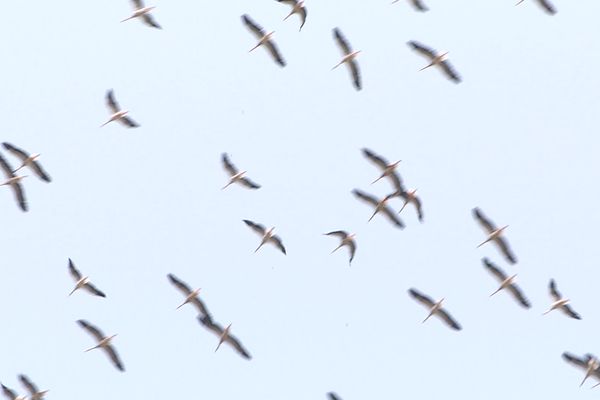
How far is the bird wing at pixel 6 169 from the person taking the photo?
5572cm

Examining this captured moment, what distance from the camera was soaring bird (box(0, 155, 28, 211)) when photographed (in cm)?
5562

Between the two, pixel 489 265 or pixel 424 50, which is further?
pixel 489 265

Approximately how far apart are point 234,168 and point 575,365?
10.5 meters

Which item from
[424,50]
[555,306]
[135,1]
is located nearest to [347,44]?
[424,50]

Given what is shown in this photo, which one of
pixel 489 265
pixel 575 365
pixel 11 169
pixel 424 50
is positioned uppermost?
pixel 11 169

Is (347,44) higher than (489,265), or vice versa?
(347,44)

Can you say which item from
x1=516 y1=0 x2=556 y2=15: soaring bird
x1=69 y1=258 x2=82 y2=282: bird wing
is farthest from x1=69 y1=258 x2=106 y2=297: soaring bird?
x1=516 y1=0 x2=556 y2=15: soaring bird

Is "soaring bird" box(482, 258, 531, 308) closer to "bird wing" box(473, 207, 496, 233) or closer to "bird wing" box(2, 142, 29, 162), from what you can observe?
"bird wing" box(473, 207, 496, 233)

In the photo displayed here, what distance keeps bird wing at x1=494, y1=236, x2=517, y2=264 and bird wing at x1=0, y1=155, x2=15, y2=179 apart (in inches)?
508

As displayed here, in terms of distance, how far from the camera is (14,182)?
183 ft

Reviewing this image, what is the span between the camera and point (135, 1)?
55031 millimetres

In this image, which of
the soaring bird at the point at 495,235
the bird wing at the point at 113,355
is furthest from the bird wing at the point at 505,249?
the bird wing at the point at 113,355

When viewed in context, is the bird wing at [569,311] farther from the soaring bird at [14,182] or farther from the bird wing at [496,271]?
the soaring bird at [14,182]

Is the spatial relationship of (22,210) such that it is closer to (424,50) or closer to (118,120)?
(118,120)
